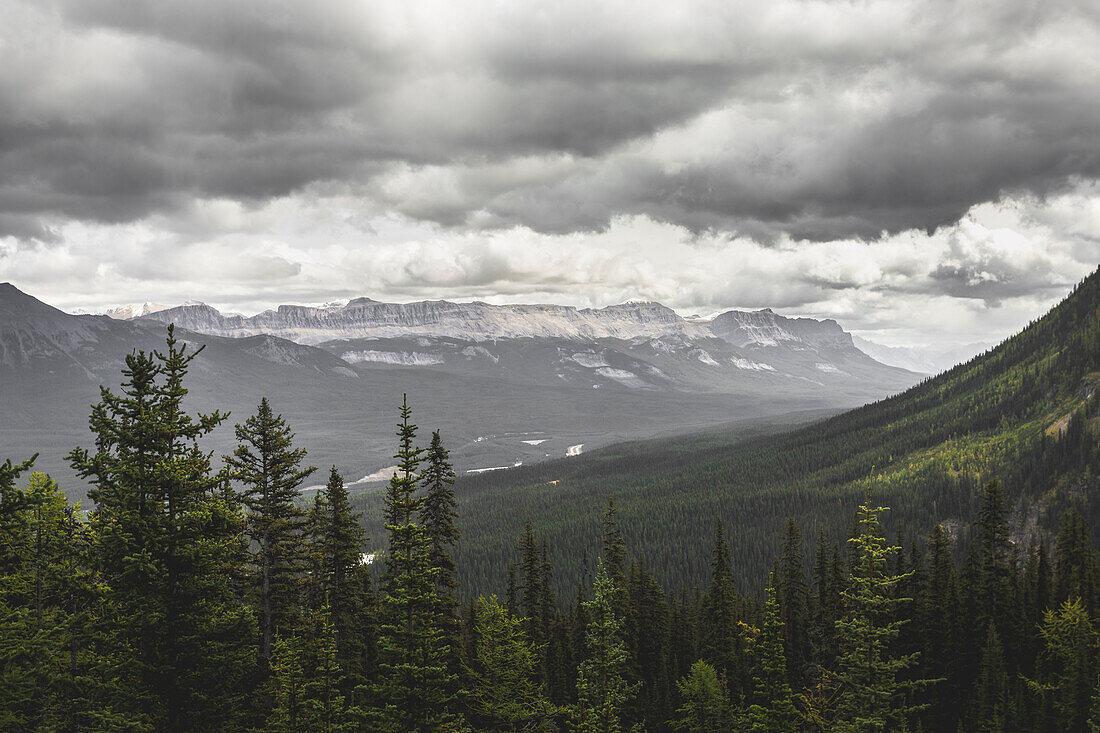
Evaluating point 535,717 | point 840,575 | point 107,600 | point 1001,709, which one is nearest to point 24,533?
point 107,600

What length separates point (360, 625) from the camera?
39.5 m

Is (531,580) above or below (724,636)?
above

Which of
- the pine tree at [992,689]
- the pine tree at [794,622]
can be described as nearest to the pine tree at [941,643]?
the pine tree at [992,689]

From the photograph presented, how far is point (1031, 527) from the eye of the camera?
168 m

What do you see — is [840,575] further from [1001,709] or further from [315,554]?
[315,554]

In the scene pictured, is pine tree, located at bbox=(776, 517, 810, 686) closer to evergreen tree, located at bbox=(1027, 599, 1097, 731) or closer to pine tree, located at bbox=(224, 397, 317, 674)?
evergreen tree, located at bbox=(1027, 599, 1097, 731)

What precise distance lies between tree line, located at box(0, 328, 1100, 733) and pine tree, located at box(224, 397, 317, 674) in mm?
155

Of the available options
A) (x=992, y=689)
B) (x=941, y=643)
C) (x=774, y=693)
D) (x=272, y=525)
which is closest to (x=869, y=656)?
(x=774, y=693)

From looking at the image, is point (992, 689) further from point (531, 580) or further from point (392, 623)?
point (392, 623)

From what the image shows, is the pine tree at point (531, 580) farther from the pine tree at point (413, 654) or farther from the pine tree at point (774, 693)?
the pine tree at point (413, 654)

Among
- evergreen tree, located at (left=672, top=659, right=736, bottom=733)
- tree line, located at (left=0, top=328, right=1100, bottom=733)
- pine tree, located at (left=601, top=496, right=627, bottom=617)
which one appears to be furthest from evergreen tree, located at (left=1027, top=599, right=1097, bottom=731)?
pine tree, located at (left=601, top=496, right=627, bottom=617)

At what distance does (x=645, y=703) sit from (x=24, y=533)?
47.7m

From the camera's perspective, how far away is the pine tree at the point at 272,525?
32.2 metres

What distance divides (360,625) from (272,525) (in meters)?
11.0
